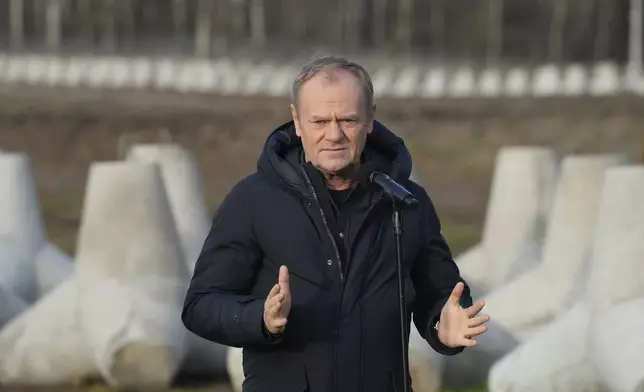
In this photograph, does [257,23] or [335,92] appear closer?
[335,92]

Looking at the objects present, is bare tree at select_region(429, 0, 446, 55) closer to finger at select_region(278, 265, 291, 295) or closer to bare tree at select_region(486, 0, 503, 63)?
bare tree at select_region(486, 0, 503, 63)

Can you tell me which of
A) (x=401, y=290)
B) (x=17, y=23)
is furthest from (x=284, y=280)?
(x=17, y=23)

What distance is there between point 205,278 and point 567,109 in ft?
114

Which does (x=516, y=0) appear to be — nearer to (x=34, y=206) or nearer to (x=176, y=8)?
(x=176, y=8)

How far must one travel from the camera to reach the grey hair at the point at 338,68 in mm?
3879

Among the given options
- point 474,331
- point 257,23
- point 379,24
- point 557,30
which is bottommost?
point 557,30

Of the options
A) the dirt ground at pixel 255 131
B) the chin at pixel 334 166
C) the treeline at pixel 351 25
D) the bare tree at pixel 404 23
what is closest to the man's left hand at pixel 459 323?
the chin at pixel 334 166

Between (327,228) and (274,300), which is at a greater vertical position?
(327,228)

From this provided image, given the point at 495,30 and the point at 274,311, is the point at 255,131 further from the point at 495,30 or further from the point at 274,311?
the point at 495,30

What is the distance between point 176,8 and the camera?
318 ft

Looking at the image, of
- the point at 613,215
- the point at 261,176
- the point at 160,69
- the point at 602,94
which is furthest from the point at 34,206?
the point at 160,69

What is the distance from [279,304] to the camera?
373 cm

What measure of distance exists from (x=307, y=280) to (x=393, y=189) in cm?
29

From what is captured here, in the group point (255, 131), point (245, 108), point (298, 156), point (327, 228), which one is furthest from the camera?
point (245, 108)
